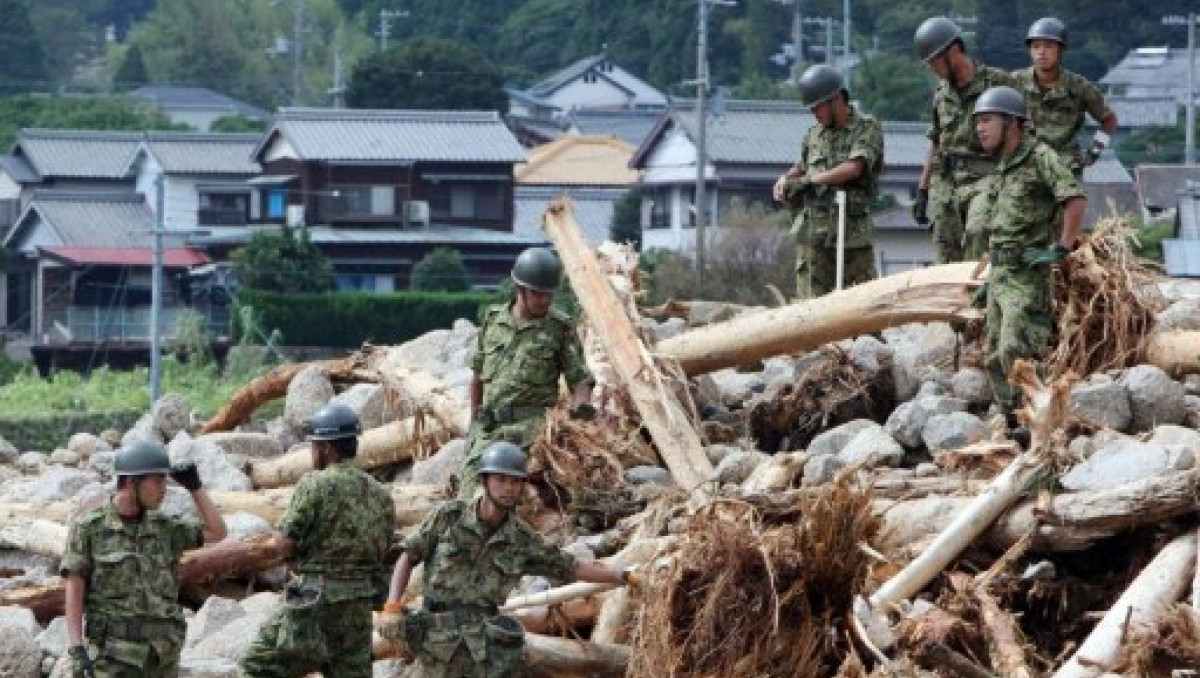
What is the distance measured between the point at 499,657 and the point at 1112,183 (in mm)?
45692

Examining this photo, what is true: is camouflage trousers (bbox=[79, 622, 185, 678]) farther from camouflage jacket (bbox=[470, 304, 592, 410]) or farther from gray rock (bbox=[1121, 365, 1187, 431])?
gray rock (bbox=[1121, 365, 1187, 431])

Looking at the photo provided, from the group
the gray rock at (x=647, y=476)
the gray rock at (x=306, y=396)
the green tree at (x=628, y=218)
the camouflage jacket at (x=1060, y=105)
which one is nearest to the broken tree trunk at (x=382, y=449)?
the gray rock at (x=306, y=396)

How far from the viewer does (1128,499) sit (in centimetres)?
1625

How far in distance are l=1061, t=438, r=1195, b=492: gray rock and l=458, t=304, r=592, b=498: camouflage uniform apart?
260cm

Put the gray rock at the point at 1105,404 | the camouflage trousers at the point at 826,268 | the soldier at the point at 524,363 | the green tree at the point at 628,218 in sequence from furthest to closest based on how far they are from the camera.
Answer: the green tree at the point at 628,218, the camouflage trousers at the point at 826,268, the gray rock at the point at 1105,404, the soldier at the point at 524,363

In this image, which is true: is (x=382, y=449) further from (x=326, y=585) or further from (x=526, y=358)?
(x=326, y=585)

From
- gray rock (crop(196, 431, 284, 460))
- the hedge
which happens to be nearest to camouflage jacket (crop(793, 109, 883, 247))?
gray rock (crop(196, 431, 284, 460))

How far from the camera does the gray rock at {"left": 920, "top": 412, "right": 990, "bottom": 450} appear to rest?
60.1ft

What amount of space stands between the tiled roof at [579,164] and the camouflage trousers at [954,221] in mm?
57899

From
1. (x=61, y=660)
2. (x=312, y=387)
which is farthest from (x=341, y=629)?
(x=312, y=387)

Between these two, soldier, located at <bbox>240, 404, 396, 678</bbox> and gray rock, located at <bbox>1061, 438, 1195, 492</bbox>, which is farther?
gray rock, located at <bbox>1061, 438, 1195, 492</bbox>

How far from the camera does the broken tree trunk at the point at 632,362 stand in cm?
1888

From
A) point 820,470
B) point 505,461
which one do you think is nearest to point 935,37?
point 820,470

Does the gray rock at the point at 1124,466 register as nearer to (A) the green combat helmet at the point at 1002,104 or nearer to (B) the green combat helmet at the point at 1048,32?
(A) the green combat helmet at the point at 1002,104
